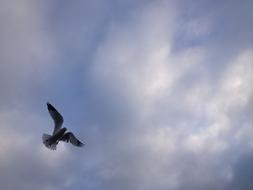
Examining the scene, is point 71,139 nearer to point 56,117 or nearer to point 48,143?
point 56,117

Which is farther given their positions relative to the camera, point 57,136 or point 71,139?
point 71,139

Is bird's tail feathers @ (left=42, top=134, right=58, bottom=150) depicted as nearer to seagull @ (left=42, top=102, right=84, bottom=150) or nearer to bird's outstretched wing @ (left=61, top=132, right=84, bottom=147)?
seagull @ (left=42, top=102, right=84, bottom=150)

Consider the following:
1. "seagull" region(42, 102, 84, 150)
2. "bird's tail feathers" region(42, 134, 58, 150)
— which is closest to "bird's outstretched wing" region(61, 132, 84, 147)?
"seagull" region(42, 102, 84, 150)

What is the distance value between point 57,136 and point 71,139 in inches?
158

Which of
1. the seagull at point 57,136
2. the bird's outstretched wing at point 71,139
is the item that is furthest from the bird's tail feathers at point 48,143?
the bird's outstretched wing at point 71,139

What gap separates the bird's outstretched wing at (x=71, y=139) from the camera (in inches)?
2370

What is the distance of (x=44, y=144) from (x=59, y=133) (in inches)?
116

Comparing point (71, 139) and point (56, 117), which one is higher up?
point (56, 117)

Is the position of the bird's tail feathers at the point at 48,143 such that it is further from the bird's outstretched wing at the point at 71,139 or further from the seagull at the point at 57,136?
the bird's outstretched wing at the point at 71,139

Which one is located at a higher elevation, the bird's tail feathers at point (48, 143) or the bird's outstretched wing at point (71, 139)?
the bird's outstretched wing at point (71, 139)

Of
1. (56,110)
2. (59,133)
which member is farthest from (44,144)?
(56,110)

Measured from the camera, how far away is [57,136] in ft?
191

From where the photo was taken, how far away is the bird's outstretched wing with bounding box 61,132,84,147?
6019 centimetres

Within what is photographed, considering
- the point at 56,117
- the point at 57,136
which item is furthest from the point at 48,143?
the point at 56,117
